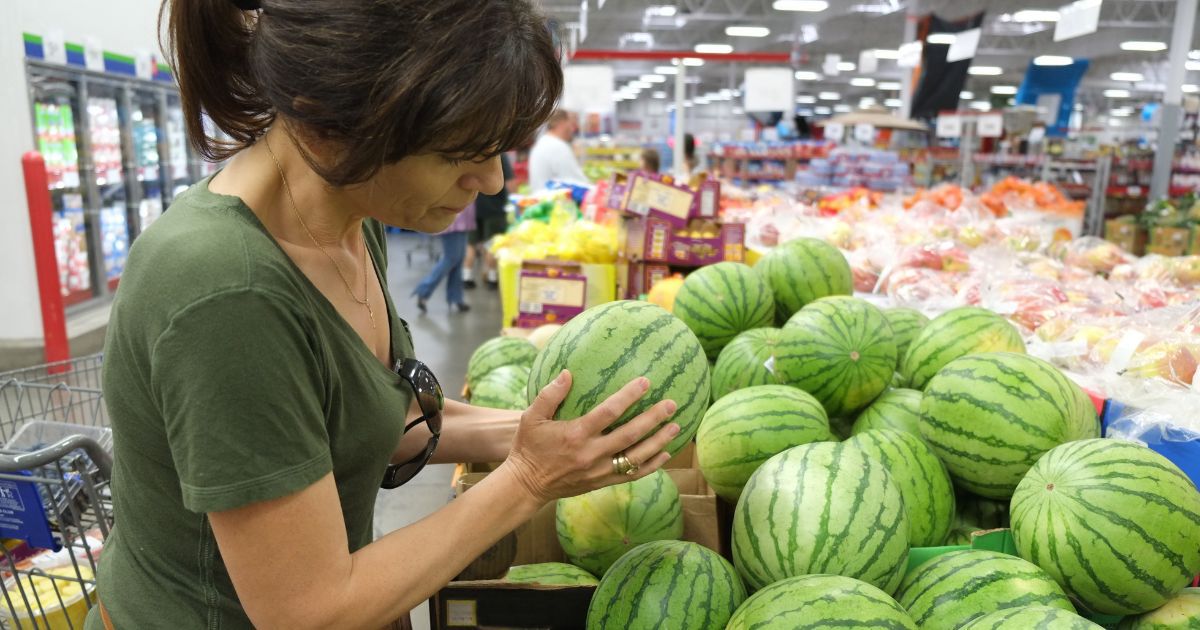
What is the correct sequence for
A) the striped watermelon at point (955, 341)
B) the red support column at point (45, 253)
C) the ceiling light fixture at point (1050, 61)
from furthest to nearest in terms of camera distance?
the ceiling light fixture at point (1050, 61) → the red support column at point (45, 253) → the striped watermelon at point (955, 341)

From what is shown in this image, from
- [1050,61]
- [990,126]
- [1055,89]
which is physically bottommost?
[990,126]

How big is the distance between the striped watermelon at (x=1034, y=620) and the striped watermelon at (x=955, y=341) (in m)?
0.94

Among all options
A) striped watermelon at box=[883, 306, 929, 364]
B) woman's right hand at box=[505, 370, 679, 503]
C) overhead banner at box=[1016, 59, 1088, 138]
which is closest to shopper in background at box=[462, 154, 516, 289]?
striped watermelon at box=[883, 306, 929, 364]

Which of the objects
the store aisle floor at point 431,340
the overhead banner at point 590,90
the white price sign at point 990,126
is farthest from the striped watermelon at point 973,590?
the white price sign at point 990,126

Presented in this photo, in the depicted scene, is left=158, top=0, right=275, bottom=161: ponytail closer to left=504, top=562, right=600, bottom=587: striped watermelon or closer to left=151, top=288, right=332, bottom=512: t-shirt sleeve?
left=151, top=288, right=332, bottom=512: t-shirt sleeve

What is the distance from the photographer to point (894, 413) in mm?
1819

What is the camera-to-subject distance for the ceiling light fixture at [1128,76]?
25.3 metres

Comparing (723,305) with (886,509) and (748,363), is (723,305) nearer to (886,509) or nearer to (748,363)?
(748,363)

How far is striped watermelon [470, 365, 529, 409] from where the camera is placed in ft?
7.87

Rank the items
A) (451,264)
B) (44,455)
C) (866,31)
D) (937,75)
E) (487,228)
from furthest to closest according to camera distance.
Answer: (866,31), (937,75), (487,228), (451,264), (44,455)

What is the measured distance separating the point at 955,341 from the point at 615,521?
917mm

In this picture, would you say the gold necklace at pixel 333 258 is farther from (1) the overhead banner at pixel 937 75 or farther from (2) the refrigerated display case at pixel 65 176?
(1) the overhead banner at pixel 937 75

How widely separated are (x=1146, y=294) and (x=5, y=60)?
685cm

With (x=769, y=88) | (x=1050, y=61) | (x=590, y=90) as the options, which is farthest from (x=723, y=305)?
(x=1050, y=61)
